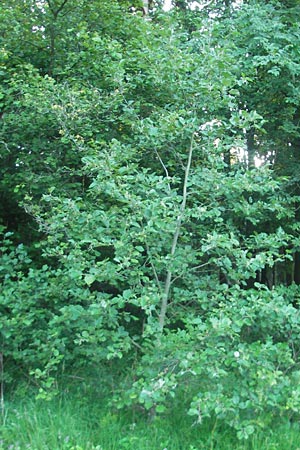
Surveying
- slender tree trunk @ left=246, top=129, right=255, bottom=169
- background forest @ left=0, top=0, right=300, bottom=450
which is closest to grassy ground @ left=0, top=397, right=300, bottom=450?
background forest @ left=0, top=0, right=300, bottom=450

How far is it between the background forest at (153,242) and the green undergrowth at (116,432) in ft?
0.31

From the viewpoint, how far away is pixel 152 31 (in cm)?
472

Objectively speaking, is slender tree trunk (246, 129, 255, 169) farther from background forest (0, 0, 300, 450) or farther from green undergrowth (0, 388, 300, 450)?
green undergrowth (0, 388, 300, 450)

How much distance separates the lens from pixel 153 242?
3439 millimetres

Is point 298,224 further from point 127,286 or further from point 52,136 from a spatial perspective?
point 52,136

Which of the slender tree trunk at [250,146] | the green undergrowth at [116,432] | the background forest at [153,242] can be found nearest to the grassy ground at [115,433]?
the green undergrowth at [116,432]

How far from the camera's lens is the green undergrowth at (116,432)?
3082 mm

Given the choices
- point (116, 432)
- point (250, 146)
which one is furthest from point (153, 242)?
point (250, 146)

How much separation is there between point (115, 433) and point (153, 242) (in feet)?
4.51

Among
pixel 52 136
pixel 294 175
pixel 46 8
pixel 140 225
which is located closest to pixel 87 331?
pixel 140 225

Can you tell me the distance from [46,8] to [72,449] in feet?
16.5

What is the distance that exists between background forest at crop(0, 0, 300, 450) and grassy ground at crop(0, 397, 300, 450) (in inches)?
4.0

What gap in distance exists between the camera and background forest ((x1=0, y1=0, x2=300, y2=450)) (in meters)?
3.09

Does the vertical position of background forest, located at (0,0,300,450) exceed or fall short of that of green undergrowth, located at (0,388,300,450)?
it exceeds it
